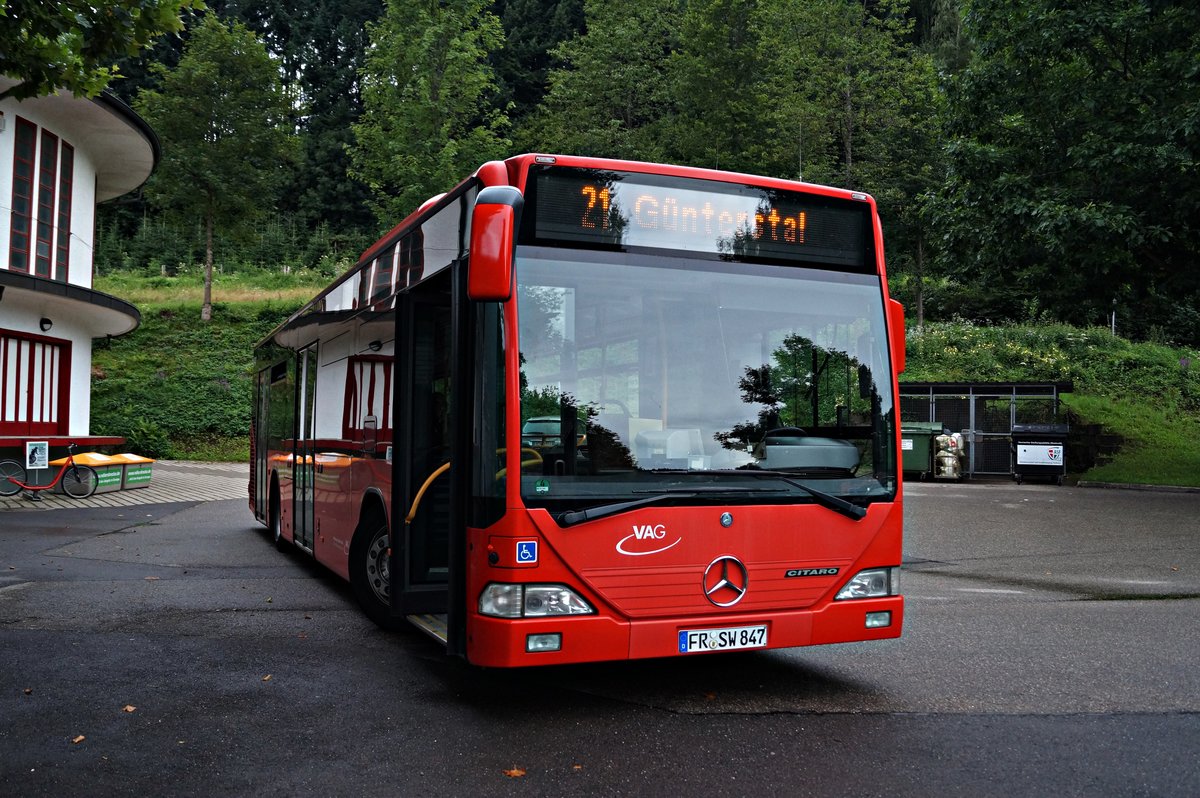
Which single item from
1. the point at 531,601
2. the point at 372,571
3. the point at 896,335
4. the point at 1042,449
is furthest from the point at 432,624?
the point at 1042,449

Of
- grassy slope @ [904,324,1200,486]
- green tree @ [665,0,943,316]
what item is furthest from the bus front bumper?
green tree @ [665,0,943,316]

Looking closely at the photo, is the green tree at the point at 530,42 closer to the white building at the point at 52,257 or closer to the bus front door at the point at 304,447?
the white building at the point at 52,257

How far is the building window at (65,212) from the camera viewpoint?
2167 centimetres

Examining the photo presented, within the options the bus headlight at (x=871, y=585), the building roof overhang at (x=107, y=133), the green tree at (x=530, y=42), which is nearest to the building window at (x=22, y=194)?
the building roof overhang at (x=107, y=133)

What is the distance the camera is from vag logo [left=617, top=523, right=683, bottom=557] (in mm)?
5363

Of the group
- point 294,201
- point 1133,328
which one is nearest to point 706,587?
point 1133,328

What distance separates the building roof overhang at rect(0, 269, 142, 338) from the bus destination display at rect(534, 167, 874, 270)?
15892 mm

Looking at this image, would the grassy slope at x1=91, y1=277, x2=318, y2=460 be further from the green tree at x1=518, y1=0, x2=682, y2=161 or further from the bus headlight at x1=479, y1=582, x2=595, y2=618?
the bus headlight at x1=479, y1=582, x2=595, y2=618

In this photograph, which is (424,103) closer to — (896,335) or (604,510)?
(896,335)

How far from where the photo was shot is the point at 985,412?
26.1 meters

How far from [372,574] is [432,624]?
1539mm

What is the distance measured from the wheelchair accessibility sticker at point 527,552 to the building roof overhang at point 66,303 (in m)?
16.3

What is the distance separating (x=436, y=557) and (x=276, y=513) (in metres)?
6.41

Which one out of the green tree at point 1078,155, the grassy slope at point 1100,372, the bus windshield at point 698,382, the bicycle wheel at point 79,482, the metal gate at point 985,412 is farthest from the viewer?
the grassy slope at point 1100,372
